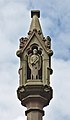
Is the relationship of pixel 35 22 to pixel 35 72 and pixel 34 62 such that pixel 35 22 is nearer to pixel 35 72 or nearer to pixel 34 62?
pixel 34 62

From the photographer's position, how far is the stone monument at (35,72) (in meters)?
35.1

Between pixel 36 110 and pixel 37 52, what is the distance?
2372mm

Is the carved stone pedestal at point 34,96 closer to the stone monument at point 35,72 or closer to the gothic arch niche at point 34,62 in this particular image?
the stone monument at point 35,72

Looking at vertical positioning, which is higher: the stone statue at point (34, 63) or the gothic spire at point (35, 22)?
the gothic spire at point (35, 22)

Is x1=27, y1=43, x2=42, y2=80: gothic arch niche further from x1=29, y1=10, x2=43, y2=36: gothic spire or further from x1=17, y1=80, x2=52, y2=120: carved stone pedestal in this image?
x1=29, y1=10, x2=43, y2=36: gothic spire

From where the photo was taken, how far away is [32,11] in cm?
3741

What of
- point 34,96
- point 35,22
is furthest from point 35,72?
point 35,22

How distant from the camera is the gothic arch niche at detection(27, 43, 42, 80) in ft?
117

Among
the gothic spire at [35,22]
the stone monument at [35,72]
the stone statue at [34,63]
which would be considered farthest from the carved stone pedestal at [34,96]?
the gothic spire at [35,22]

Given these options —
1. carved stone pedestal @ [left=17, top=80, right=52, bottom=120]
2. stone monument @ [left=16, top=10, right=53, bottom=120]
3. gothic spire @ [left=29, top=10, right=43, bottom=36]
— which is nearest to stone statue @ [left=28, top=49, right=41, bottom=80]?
stone monument @ [left=16, top=10, right=53, bottom=120]

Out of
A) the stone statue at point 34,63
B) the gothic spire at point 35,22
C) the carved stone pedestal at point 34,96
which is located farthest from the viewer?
the gothic spire at point 35,22

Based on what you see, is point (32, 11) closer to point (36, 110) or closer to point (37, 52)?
point (37, 52)

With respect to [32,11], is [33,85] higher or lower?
lower

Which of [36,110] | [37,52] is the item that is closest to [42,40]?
[37,52]
